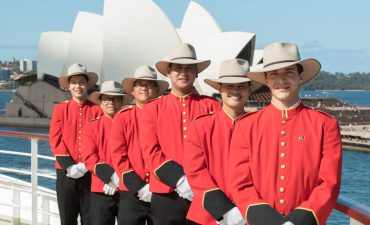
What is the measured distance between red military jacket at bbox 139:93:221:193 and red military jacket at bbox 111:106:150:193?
299 mm

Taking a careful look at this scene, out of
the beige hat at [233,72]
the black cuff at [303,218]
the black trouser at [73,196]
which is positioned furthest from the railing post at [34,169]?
the black cuff at [303,218]

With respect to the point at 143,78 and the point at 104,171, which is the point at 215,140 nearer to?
the point at 143,78

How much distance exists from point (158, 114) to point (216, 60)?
124 feet

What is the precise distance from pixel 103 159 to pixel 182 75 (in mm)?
1196

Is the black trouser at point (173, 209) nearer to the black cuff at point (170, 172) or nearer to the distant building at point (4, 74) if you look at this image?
the black cuff at point (170, 172)

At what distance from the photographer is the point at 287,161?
2.12 metres

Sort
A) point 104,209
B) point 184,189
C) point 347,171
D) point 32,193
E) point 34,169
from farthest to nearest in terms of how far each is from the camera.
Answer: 1. point 347,171
2. point 32,193
3. point 34,169
4. point 104,209
5. point 184,189

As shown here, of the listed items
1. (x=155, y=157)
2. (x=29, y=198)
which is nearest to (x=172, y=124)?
(x=155, y=157)

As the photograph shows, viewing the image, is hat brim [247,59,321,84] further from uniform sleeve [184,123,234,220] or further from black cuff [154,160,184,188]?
black cuff [154,160,184,188]

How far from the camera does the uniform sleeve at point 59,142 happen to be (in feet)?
13.7

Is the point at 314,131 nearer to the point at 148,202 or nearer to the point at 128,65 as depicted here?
the point at 148,202

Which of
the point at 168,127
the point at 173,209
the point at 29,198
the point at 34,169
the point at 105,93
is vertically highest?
the point at 105,93

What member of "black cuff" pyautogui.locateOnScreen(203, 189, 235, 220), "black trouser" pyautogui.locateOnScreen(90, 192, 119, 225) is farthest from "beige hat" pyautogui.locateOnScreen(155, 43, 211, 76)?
"black trouser" pyautogui.locateOnScreen(90, 192, 119, 225)

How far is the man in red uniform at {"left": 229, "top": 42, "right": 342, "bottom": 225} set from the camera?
204 centimetres
